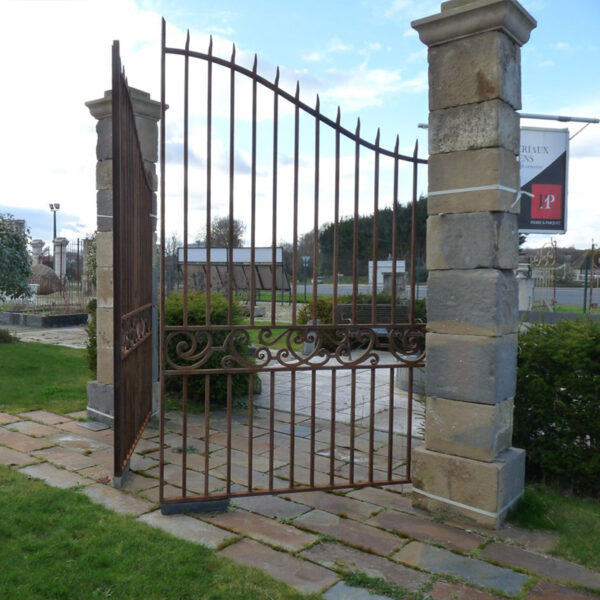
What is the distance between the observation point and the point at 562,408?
12.2 ft

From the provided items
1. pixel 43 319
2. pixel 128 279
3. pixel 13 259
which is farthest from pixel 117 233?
pixel 43 319

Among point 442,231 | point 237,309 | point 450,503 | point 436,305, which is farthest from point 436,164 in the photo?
point 237,309

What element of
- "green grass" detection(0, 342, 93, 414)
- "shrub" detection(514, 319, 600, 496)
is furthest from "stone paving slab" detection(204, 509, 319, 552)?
"green grass" detection(0, 342, 93, 414)

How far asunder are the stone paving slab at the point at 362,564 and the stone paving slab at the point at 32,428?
10.4 feet

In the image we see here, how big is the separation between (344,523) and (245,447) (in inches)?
63.4

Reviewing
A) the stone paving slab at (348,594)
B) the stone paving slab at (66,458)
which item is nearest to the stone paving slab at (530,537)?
the stone paving slab at (348,594)

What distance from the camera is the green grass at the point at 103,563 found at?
8.24 ft

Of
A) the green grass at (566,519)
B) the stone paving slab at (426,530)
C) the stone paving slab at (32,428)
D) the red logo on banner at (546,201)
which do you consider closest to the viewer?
the green grass at (566,519)

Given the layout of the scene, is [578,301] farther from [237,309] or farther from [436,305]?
[436,305]

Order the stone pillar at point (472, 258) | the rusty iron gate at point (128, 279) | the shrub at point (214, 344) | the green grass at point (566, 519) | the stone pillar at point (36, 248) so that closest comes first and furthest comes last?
1. the green grass at point (566, 519)
2. the stone pillar at point (472, 258)
3. the rusty iron gate at point (128, 279)
4. the shrub at point (214, 344)
5. the stone pillar at point (36, 248)

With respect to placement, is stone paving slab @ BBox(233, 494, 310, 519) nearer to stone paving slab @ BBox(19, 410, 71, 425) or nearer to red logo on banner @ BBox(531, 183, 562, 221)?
stone paving slab @ BBox(19, 410, 71, 425)

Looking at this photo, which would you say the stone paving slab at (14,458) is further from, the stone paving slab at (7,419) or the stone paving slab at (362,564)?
the stone paving slab at (362,564)

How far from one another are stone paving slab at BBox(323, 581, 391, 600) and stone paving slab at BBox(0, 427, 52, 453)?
10.1 ft

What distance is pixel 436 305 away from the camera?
11.3 ft
